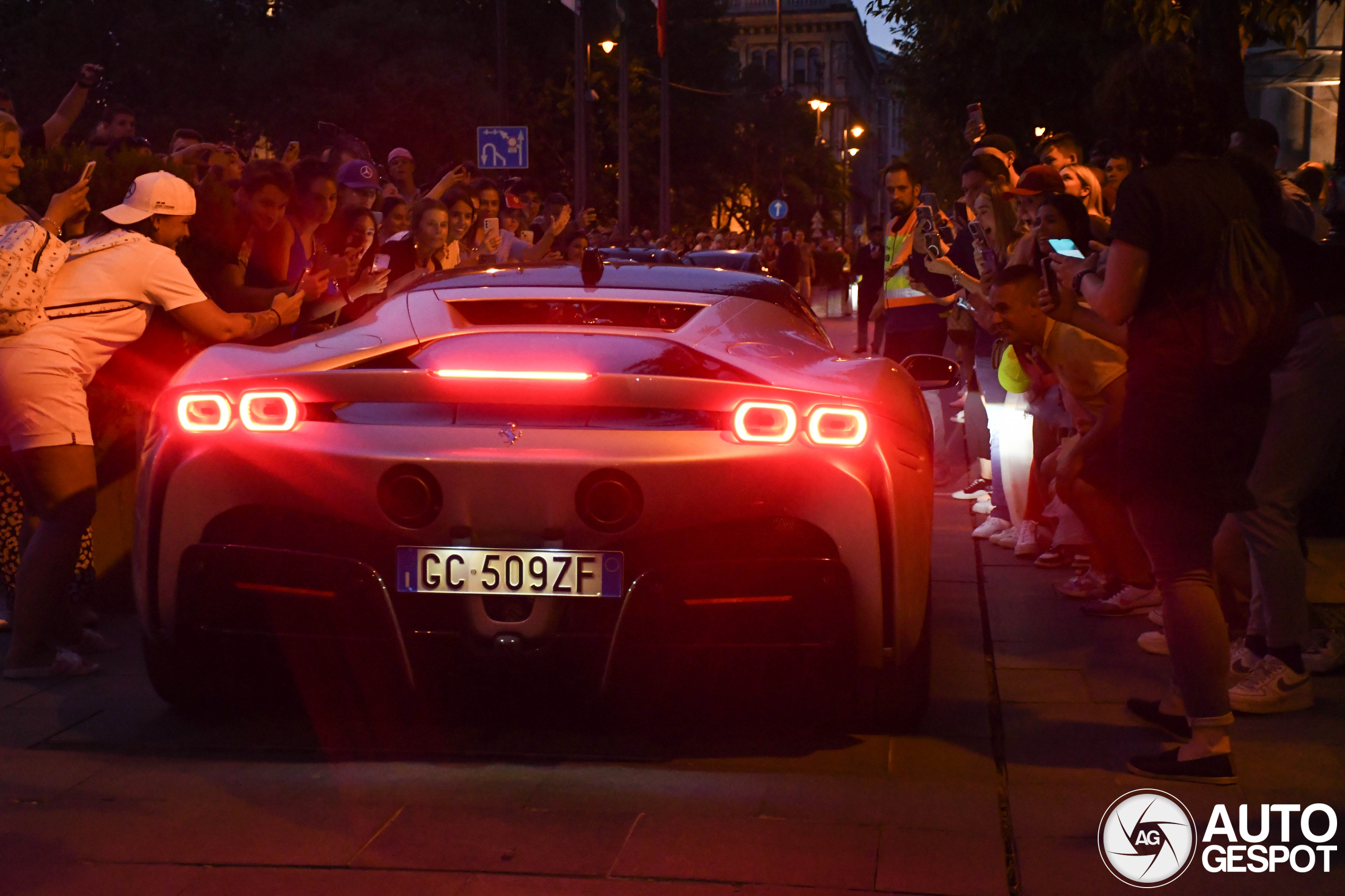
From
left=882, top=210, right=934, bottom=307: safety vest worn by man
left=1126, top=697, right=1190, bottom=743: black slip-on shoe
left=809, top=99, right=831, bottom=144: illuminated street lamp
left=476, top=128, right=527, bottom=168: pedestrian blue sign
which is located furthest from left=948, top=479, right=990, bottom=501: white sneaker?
left=809, top=99, right=831, bottom=144: illuminated street lamp

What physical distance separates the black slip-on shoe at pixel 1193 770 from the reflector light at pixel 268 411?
230 cm

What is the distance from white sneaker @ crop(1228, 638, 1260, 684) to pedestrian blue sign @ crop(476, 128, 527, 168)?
16.2 metres

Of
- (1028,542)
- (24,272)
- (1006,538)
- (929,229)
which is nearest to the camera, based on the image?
(24,272)

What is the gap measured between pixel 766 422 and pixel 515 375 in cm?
63

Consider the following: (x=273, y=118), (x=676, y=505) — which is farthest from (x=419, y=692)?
(x=273, y=118)

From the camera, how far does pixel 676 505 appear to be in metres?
4.05

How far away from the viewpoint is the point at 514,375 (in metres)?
4.15

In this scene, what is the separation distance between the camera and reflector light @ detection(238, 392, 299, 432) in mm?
4203

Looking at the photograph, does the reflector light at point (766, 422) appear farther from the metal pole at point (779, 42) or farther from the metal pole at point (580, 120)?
the metal pole at point (779, 42)

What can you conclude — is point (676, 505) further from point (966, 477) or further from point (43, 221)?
point (966, 477)

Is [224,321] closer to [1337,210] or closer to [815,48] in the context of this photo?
[1337,210]

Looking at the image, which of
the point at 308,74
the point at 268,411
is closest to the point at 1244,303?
the point at 268,411

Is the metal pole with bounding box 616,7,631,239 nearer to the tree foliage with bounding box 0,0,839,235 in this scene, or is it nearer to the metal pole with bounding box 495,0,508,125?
the tree foliage with bounding box 0,0,839,235

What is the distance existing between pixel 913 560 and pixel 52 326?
9.59 feet
